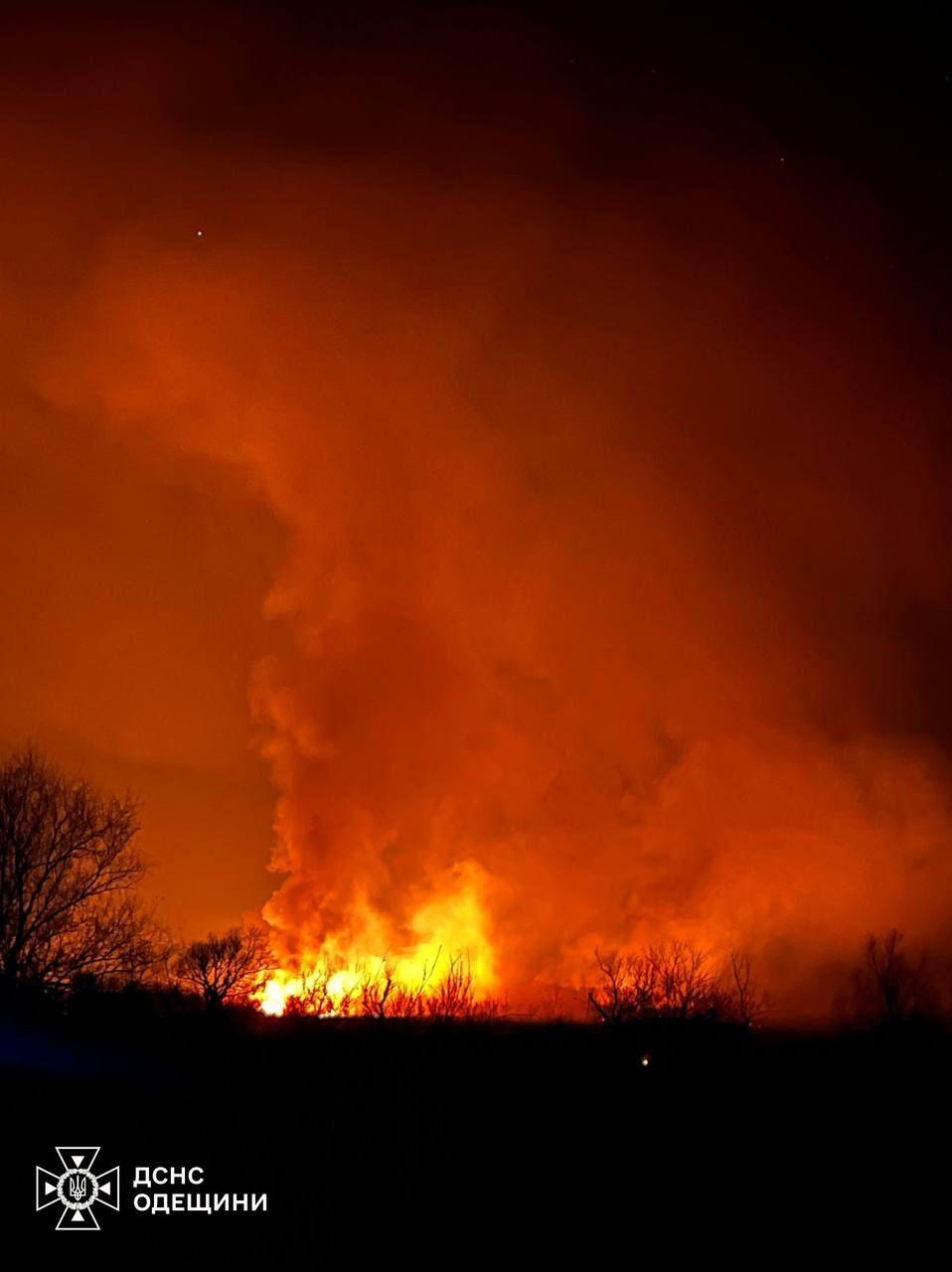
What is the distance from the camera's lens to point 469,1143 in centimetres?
2231

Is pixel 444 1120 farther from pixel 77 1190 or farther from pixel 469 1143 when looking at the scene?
pixel 77 1190

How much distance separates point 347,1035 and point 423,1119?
12.8 meters

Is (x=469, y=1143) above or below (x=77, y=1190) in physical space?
above

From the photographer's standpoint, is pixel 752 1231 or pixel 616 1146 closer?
pixel 752 1231

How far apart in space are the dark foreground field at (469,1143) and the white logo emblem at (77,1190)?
0.20 meters

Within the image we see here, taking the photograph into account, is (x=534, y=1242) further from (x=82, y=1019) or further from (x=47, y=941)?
(x=47, y=941)

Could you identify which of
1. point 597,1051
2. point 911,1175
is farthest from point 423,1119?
point 597,1051

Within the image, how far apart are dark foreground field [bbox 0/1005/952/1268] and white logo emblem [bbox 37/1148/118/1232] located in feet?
0.67

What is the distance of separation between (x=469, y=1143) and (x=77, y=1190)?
8.11 meters

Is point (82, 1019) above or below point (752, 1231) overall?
above

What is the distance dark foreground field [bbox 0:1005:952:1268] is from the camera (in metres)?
17.2

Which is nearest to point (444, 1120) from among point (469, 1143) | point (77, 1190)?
point (469, 1143)

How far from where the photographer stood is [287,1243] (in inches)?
635

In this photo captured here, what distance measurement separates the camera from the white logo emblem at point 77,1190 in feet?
53.6
